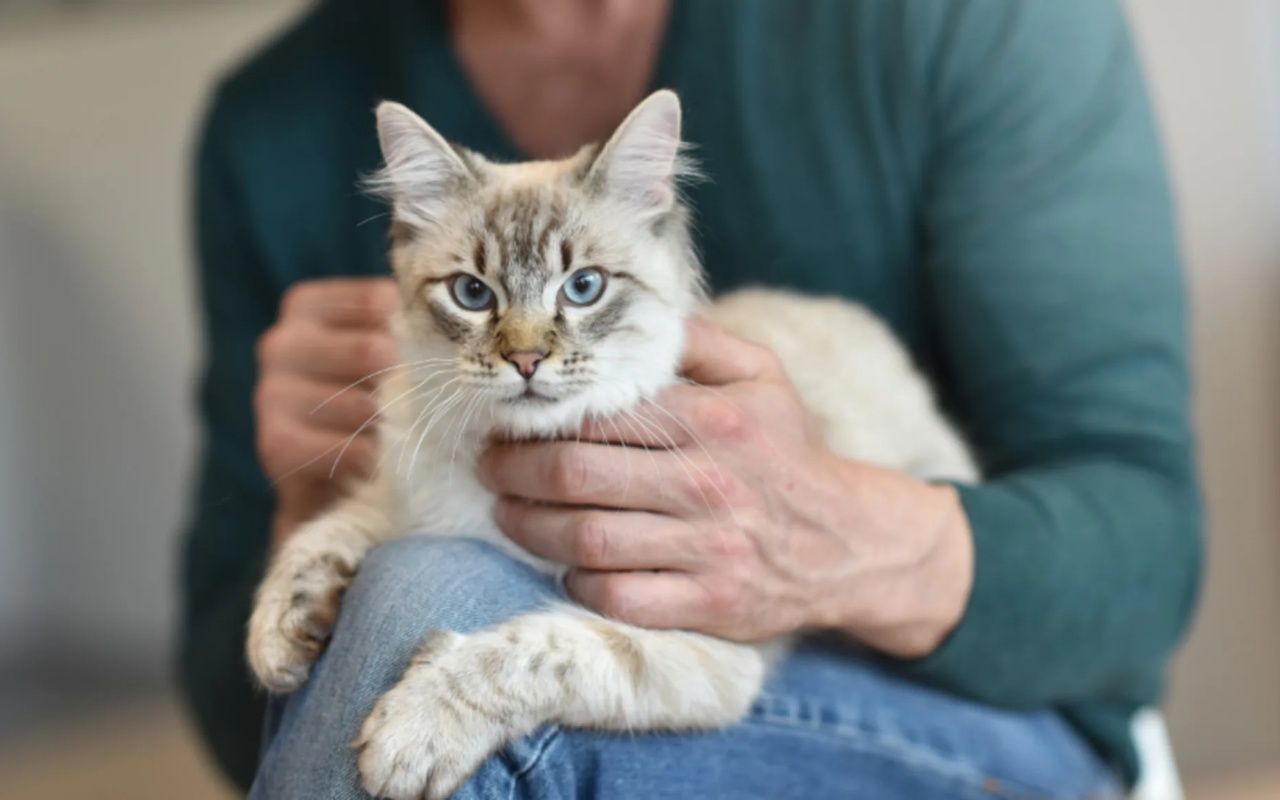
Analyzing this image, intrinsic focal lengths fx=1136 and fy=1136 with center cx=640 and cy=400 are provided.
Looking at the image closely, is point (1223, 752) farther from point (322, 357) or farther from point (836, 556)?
point (322, 357)

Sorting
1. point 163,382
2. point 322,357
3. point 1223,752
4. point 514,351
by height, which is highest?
point 514,351

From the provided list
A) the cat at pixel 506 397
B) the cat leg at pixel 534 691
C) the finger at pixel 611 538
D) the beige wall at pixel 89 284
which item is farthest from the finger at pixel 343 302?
the beige wall at pixel 89 284

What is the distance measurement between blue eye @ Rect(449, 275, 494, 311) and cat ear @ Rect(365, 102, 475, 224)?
0.29 feet

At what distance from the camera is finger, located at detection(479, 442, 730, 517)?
102 centimetres

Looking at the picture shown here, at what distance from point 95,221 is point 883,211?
1714 millimetres

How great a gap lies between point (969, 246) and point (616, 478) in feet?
1.81

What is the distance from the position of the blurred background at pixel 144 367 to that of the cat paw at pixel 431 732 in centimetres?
158

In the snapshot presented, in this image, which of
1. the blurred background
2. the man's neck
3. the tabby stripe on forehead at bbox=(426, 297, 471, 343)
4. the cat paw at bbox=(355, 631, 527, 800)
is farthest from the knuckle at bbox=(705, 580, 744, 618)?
the blurred background

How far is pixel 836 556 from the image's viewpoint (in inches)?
43.2

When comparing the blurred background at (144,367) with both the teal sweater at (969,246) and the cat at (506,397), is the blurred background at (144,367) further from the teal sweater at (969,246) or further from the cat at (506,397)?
the cat at (506,397)

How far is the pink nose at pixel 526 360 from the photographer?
989mm

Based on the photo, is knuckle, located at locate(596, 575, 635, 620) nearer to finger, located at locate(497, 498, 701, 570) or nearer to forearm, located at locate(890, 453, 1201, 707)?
finger, located at locate(497, 498, 701, 570)

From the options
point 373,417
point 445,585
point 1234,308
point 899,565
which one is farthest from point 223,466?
point 1234,308

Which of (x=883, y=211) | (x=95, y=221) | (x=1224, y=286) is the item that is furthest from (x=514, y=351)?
(x=95, y=221)
